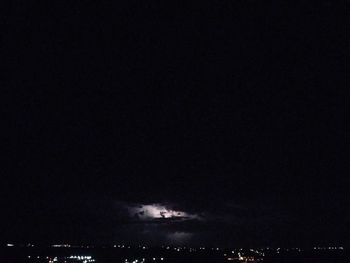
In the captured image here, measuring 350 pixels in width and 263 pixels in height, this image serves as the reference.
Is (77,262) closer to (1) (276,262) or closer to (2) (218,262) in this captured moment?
(2) (218,262)

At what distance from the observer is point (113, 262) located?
16762cm

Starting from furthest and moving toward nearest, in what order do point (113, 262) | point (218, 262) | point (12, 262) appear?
point (218, 262) → point (113, 262) → point (12, 262)

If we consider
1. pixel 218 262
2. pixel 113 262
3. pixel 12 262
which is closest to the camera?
pixel 12 262

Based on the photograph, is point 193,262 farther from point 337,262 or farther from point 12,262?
point 12,262

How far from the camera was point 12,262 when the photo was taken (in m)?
142

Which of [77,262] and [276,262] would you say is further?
[276,262]

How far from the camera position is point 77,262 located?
151250 millimetres

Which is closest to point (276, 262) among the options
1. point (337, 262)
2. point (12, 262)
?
point (337, 262)

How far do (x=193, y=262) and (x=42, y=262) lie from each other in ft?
197

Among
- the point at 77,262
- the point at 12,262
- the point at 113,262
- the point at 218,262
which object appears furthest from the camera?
the point at 218,262

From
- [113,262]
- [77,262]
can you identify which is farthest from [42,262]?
[113,262]

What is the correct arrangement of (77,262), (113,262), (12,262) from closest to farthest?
1. (12,262)
2. (77,262)
3. (113,262)

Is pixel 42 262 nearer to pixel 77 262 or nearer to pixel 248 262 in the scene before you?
pixel 77 262

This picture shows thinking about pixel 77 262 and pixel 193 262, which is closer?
pixel 77 262
